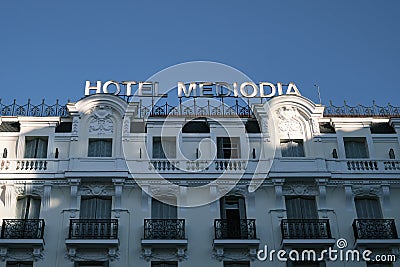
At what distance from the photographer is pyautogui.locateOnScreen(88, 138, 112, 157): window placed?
114 feet

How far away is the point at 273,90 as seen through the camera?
38.7 meters

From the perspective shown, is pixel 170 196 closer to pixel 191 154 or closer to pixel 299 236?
pixel 191 154

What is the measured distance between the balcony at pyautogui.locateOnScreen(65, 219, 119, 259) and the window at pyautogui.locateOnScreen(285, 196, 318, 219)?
877 centimetres

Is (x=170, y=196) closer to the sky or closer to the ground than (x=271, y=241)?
closer to the sky

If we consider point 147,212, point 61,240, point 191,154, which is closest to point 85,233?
point 61,240

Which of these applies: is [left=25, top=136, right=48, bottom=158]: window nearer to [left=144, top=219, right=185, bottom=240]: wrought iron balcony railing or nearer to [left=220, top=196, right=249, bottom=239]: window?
[left=144, top=219, right=185, bottom=240]: wrought iron balcony railing

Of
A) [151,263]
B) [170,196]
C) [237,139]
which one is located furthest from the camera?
[237,139]

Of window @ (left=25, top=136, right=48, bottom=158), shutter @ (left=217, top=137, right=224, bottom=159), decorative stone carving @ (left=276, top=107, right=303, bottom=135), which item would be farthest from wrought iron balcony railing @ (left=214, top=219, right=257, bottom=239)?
window @ (left=25, top=136, right=48, bottom=158)

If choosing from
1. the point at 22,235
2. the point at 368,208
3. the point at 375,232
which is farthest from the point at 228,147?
the point at 22,235

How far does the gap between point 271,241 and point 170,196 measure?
554 cm

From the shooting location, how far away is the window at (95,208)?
32.7m

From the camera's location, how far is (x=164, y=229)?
105 feet

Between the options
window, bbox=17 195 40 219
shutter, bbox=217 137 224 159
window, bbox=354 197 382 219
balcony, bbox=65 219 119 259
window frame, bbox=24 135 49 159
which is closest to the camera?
balcony, bbox=65 219 119 259

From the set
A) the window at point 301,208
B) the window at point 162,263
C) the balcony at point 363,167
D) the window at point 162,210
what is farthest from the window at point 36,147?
the balcony at point 363,167
